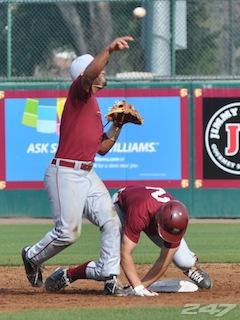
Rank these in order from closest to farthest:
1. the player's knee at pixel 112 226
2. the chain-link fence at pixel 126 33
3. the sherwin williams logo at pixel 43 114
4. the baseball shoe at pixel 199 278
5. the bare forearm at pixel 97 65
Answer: the bare forearm at pixel 97 65 → the player's knee at pixel 112 226 → the baseball shoe at pixel 199 278 → the sherwin williams logo at pixel 43 114 → the chain-link fence at pixel 126 33

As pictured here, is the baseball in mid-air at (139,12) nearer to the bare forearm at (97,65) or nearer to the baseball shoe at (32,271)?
the baseball shoe at (32,271)

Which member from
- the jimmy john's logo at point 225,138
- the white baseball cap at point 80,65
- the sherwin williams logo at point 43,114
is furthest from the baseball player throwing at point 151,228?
the sherwin williams logo at point 43,114

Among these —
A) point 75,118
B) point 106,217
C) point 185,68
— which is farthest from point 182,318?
point 185,68

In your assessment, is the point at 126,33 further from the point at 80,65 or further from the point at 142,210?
the point at 142,210

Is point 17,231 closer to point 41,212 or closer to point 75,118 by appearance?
point 41,212

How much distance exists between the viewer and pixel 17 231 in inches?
563

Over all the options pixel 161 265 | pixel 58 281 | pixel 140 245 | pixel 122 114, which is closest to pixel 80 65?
pixel 122 114

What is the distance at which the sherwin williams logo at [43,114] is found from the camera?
53.1ft

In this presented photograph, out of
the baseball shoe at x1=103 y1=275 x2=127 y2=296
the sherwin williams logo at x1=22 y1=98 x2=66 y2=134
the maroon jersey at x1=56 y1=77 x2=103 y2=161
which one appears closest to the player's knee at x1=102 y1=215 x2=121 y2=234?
the baseball shoe at x1=103 y1=275 x2=127 y2=296

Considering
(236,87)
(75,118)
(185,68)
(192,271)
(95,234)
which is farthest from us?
(185,68)

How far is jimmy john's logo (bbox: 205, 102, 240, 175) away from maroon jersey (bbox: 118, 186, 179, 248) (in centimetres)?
770

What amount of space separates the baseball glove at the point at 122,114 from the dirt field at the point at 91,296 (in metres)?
1.40

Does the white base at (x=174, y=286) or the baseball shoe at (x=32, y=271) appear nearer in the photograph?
the baseball shoe at (x=32, y=271)

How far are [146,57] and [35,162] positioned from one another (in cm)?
275
